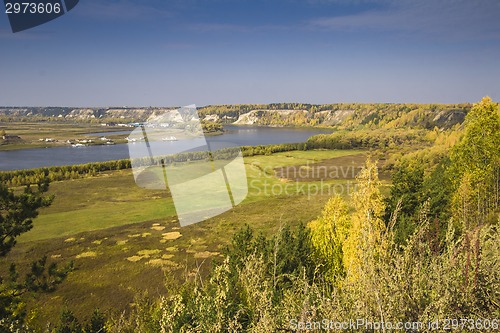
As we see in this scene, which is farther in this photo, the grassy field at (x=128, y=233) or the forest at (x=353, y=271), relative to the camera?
the grassy field at (x=128, y=233)

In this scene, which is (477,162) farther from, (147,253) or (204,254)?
(147,253)

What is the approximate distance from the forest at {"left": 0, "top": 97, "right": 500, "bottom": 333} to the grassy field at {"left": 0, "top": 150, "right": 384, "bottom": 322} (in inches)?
131

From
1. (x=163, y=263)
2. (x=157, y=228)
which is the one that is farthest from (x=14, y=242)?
(x=157, y=228)

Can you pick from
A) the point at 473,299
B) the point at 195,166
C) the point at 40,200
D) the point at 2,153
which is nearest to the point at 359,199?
the point at 473,299

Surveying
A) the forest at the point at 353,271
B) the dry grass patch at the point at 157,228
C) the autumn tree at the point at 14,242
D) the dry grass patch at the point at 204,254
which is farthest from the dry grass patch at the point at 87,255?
the autumn tree at the point at 14,242

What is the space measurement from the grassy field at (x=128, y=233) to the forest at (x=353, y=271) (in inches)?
131

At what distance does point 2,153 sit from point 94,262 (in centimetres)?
11790

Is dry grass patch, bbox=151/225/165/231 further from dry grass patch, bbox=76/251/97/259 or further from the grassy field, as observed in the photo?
dry grass patch, bbox=76/251/97/259

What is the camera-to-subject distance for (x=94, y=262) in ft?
113

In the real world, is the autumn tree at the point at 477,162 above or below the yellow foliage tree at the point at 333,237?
above

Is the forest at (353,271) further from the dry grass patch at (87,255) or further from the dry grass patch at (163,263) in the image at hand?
the dry grass patch at (87,255)

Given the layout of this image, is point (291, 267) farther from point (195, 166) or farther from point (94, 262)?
point (195, 166)

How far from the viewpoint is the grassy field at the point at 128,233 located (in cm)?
2778

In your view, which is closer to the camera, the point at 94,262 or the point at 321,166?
the point at 94,262
